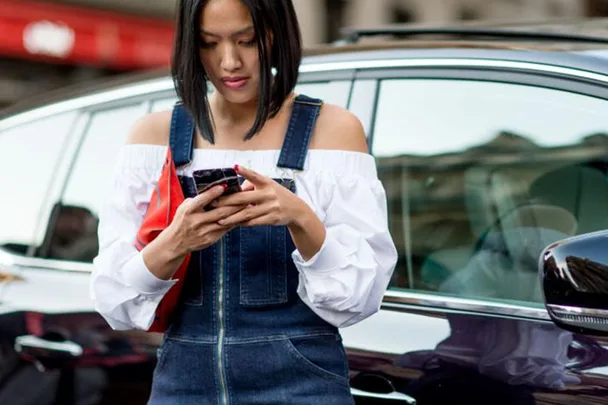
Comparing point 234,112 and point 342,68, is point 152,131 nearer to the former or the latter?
point 234,112

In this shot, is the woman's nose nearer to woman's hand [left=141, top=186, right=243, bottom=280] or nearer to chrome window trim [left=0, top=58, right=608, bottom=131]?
woman's hand [left=141, top=186, right=243, bottom=280]

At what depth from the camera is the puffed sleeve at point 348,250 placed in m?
2.12

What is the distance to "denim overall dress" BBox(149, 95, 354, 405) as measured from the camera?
2186 mm

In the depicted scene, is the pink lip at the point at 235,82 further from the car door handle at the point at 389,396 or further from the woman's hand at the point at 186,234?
the car door handle at the point at 389,396

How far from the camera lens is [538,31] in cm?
310

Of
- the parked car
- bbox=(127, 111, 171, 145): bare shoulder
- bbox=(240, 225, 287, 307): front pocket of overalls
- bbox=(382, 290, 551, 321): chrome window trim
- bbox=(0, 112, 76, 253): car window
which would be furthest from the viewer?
bbox=(0, 112, 76, 253): car window

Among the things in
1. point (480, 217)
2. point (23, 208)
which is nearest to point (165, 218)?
point (480, 217)

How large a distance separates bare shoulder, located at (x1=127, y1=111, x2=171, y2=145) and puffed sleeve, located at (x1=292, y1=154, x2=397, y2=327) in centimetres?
33

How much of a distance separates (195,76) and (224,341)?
1.72ft

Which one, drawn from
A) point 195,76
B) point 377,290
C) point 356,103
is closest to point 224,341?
point 377,290

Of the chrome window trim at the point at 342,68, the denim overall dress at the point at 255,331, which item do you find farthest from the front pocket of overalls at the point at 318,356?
the chrome window trim at the point at 342,68

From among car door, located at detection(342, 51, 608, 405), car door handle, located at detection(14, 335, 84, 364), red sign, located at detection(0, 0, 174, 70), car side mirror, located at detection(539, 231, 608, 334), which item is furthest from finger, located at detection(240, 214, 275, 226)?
red sign, located at detection(0, 0, 174, 70)

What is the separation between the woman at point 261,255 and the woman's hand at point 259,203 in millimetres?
80

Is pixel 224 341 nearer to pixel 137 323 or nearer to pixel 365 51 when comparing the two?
pixel 137 323
